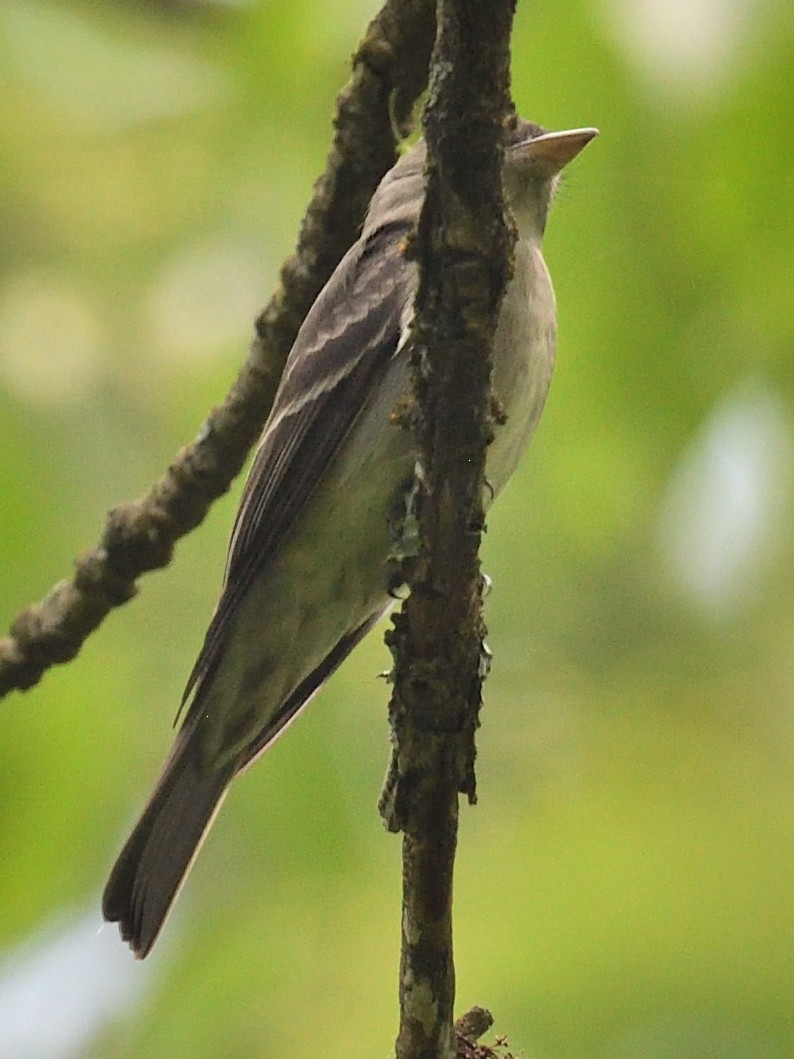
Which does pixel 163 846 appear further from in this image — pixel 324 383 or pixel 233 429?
pixel 324 383

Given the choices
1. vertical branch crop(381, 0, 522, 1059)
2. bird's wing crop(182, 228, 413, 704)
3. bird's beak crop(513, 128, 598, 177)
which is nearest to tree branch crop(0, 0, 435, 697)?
bird's wing crop(182, 228, 413, 704)

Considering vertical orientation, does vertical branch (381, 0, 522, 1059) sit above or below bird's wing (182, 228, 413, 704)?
below

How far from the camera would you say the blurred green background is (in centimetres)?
312

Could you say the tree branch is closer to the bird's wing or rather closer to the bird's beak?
the bird's wing

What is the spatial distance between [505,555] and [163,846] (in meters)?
1.01

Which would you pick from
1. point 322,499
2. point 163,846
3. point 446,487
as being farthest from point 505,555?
point 446,487

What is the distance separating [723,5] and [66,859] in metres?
2.07

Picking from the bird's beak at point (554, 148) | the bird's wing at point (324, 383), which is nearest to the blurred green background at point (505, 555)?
the bird's beak at point (554, 148)

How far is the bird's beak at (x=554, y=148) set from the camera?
10.7ft

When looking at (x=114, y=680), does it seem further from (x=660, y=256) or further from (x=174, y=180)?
(x=660, y=256)

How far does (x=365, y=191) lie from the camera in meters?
3.18

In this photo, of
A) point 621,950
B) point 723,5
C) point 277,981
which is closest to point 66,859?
point 277,981

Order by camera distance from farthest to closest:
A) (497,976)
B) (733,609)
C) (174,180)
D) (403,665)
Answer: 1. (174,180)
2. (733,609)
3. (497,976)
4. (403,665)

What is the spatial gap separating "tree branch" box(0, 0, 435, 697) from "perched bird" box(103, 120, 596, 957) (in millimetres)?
48
